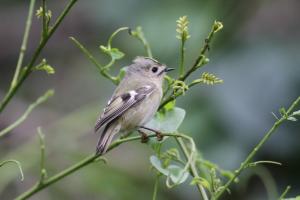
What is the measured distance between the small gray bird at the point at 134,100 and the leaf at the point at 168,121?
0.32 meters

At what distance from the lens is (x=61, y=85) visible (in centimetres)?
702

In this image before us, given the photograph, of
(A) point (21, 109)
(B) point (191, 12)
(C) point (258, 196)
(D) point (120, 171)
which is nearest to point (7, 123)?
(A) point (21, 109)

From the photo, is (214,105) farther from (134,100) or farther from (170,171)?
Answer: (170,171)

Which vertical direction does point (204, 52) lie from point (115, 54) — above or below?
above

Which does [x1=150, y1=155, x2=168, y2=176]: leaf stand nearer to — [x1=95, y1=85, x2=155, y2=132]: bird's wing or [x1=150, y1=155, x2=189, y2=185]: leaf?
[x1=150, y1=155, x2=189, y2=185]: leaf

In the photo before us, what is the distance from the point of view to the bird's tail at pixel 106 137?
233cm

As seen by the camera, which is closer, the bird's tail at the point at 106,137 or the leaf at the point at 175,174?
the leaf at the point at 175,174

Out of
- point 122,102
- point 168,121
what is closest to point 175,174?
point 168,121

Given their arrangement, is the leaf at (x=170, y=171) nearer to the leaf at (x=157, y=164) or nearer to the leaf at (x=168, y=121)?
the leaf at (x=157, y=164)

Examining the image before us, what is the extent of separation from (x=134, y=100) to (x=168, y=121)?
0.84 meters

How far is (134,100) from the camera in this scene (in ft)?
10.3

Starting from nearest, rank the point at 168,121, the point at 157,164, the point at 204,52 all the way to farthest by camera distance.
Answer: the point at 204,52 → the point at 157,164 → the point at 168,121

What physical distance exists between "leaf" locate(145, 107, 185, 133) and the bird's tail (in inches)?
7.6

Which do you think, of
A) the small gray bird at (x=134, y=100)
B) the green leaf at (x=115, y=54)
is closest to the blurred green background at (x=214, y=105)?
the small gray bird at (x=134, y=100)
